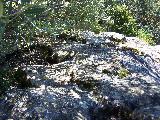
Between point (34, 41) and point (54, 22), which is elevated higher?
point (54, 22)

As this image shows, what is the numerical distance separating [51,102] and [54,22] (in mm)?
3273

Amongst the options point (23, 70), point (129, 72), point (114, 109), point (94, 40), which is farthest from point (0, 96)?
point (94, 40)

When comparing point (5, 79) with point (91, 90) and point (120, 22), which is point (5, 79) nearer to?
point (91, 90)

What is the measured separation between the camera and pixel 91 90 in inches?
329

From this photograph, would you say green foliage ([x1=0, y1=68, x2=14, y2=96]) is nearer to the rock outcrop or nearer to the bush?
the rock outcrop

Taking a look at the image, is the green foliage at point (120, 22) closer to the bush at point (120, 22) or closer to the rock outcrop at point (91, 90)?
the bush at point (120, 22)

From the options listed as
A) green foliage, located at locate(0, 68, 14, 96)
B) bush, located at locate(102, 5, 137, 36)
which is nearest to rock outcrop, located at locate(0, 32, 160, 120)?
green foliage, located at locate(0, 68, 14, 96)

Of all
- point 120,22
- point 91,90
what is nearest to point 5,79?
point 91,90

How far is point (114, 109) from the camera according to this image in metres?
7.79

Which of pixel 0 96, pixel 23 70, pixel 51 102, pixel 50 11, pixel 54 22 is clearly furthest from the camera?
pixel 50 11

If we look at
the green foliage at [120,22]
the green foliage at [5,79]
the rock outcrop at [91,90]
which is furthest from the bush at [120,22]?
the green foliage at [5,79]

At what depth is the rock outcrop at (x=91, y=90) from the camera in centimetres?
750

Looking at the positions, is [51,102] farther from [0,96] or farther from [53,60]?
[53,60]

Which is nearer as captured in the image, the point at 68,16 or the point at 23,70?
the point at 23,70
